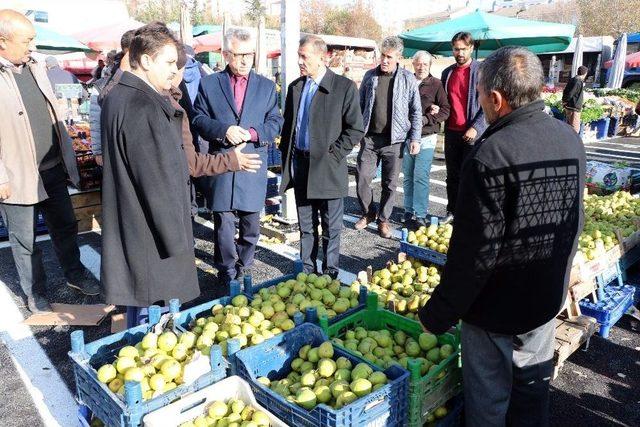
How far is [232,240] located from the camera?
4.57m

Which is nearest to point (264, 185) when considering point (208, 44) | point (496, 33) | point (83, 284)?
point (83, 284)

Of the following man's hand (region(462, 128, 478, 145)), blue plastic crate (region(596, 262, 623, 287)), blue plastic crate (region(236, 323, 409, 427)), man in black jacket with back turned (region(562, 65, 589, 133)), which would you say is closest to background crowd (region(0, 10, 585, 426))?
blue plastic crate (region(236, 323, 409, 427))

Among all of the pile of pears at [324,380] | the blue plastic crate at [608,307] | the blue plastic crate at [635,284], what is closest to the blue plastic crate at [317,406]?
the pile of pears at [324,380]

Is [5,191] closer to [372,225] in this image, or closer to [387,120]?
[387,120]

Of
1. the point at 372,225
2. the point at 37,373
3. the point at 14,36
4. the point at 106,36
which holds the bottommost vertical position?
the point at 37,373

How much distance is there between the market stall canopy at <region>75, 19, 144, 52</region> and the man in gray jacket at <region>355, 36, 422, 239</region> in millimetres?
9810

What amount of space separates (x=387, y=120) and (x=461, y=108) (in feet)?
3.08

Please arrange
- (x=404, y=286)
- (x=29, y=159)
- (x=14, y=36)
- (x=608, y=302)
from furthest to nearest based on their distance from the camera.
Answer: (x=608, y=302), (x=29, y=159), (x=404, y=286), (x=14, y=36)

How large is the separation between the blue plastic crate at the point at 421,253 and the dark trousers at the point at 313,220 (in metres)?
0.60

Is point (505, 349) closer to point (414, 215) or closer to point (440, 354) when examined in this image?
point (440, 354)

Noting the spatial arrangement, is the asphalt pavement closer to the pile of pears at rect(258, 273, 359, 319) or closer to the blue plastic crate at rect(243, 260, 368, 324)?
the blue plastic crate at rect(243, 260, 368, 324)

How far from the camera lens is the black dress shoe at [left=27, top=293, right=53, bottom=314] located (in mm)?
4152

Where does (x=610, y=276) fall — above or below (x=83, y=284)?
above

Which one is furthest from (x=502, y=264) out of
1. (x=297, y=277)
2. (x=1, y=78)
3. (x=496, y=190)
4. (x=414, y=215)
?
(x=414, y=215)
